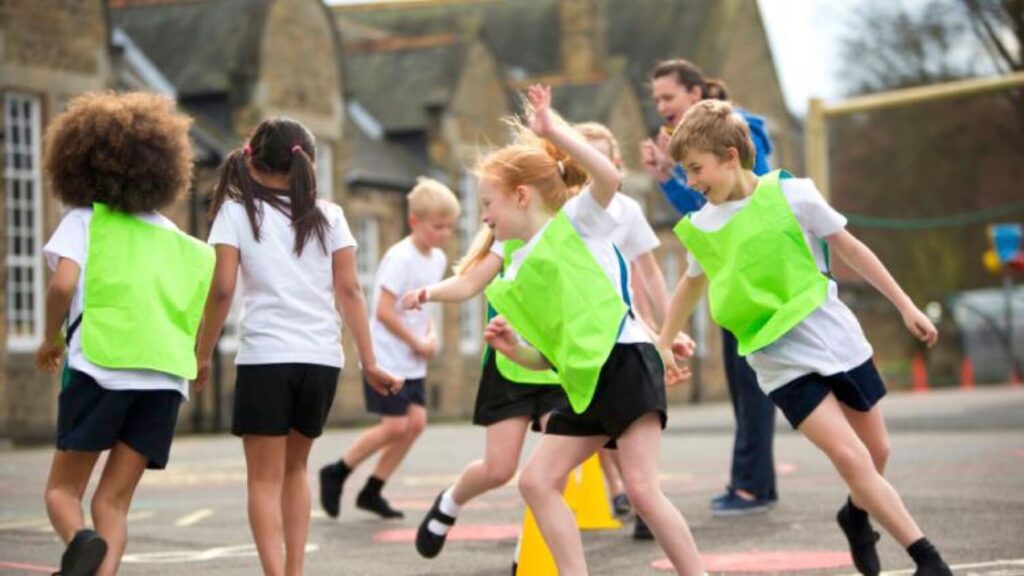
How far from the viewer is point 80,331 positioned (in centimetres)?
645

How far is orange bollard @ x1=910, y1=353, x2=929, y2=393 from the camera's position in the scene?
153 feet

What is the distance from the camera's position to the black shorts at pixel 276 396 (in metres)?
6.83

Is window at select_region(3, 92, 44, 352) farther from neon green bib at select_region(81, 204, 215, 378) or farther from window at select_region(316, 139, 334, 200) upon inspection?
neon green bib at select_region(81, 204, 215, 378)

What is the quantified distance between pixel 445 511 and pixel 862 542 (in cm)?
186

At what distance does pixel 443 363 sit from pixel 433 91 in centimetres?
605

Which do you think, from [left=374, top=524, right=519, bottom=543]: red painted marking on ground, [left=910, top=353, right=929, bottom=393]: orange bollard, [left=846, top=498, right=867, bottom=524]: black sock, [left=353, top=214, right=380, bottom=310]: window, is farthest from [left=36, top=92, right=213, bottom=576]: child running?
[left=910, top=353, right=929, bottom=393]: orange bollard

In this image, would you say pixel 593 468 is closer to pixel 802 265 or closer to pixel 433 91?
pixel 802 265

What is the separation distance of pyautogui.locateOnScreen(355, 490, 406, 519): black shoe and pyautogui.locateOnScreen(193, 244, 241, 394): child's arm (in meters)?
Result: 3.85

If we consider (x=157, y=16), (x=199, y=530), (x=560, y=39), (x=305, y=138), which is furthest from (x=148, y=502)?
(x=560, y=39)

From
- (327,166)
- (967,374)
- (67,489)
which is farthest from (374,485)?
(967,374)

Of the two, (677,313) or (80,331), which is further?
(677,313)

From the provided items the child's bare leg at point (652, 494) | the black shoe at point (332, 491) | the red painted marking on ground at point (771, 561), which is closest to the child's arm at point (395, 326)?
the black shoe at point (332, 491)

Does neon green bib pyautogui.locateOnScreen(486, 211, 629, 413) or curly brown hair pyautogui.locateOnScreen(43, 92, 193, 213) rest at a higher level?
curly brown hair pyautogui.locateOnScreen(43, 92, 193, 213)

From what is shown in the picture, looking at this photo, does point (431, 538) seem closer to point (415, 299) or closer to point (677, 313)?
point (415, 299)
